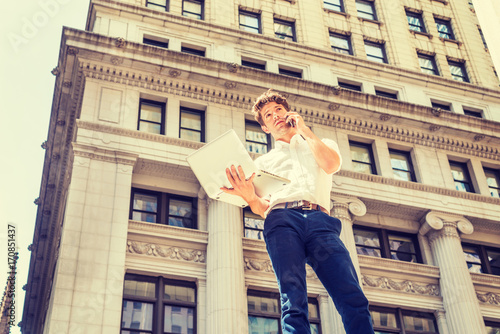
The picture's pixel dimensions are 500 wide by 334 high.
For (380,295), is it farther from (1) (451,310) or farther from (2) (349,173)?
(2) (349,173)

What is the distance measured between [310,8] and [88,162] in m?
16.3

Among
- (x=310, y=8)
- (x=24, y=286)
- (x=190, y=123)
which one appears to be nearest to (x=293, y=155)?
(x=190, y=123)

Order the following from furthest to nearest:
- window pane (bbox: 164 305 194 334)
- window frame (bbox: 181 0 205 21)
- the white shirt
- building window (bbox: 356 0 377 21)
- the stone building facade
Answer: building window (bbox: 356 0 377 21) → window frame (bbox: 181 0 205 21) → the stone building facade → window pane (bbox: 164 305 194 334) → the white shirt

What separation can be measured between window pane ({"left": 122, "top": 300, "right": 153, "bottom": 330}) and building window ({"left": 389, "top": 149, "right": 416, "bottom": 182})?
1227 centimetres

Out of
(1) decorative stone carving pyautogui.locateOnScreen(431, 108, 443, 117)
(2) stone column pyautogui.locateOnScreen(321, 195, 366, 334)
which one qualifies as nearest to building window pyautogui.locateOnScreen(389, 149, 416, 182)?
(1) decorative stone carving pyautogui.locateOnScreen(431, 108, 443, 117)

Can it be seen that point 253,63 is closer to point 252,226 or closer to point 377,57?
point 377,57

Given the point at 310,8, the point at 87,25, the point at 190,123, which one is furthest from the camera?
the point at 310,8

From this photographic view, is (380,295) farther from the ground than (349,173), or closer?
closer

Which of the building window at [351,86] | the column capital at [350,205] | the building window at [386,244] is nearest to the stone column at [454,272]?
the building window at [386,244]

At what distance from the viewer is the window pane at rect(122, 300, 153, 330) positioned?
760 inches

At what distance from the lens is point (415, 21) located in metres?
36.0

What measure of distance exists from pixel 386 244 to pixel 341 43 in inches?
474

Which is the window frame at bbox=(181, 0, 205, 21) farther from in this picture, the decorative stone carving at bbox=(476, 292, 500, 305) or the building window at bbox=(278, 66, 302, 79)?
the decorative stone carving at bbox=(476, 292, 500, 305)

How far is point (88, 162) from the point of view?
70.7ft
